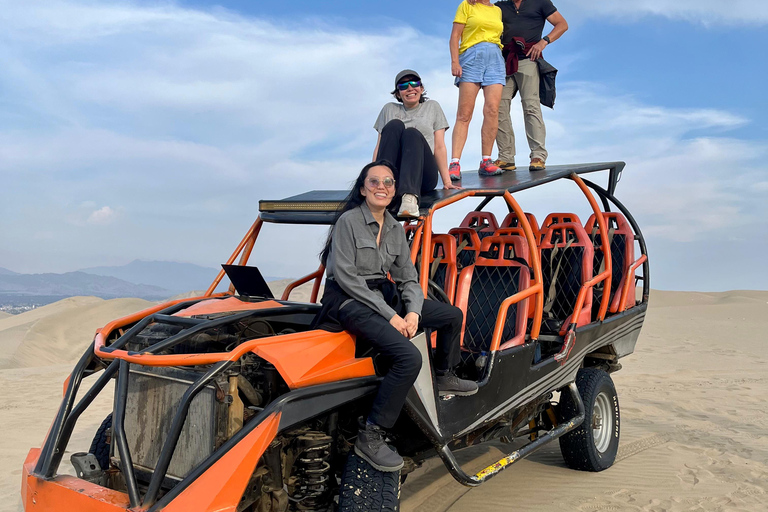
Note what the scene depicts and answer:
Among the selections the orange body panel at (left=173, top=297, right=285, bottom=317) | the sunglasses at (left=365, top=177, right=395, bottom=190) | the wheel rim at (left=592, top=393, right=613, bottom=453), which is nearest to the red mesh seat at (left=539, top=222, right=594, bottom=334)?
the wheel rim at (left=592, top=393, right=613, bottom=453)

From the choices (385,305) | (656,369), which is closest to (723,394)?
(656,369)

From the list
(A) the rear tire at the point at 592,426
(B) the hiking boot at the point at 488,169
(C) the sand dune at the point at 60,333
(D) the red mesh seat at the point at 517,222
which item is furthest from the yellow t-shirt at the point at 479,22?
(C) the sand dune at the point at 60,333

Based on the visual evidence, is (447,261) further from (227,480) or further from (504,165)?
(227,480)

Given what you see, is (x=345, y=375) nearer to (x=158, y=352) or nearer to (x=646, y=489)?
(x=158, y=352)

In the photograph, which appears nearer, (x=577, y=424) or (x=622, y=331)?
(x=577, y=424)

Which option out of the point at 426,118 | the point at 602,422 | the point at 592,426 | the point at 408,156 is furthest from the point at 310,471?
the point at 602,422

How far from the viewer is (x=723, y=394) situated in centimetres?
962

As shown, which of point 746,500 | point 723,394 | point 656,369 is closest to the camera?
point 746,500

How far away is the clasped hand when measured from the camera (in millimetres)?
3590

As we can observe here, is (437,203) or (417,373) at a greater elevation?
(437,203)

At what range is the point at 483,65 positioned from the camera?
269 inches

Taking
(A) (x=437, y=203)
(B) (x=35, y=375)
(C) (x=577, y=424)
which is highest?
(A) (x=437, y=203)

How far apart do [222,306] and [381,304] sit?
1096 mm

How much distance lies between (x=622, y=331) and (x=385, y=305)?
3.70 metres
